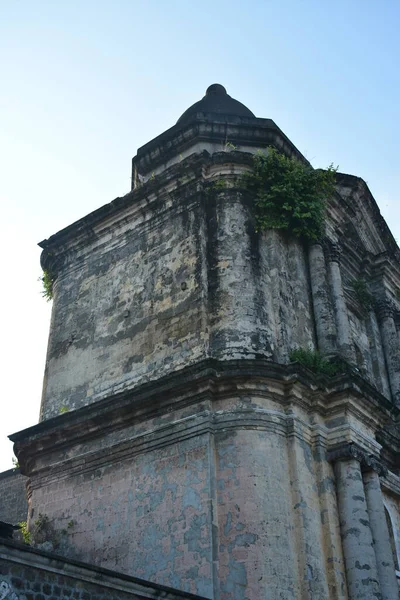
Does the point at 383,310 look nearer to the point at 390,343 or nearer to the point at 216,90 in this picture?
the point at 390,343

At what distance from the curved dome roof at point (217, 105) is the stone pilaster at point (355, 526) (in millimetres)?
8086

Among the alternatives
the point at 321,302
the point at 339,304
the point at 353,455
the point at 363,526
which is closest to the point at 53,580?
the point at 363,526

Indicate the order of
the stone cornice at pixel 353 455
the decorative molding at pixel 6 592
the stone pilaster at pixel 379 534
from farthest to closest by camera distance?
the stone cornice at pixel 353 455, the stone pilaster at pixel 379 534, the decorative molding at pixel 6 592

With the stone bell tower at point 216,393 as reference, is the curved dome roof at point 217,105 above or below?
above

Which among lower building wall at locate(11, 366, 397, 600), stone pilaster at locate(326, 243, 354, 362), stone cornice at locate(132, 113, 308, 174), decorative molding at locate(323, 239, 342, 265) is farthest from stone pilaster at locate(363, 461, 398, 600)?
stone cornice at locate(132, 113, 308, 174)

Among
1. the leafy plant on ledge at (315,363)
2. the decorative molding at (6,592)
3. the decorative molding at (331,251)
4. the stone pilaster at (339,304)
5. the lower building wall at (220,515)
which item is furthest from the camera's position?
the decorative molding at (331,251)

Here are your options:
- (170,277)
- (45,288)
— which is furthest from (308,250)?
(45,288)

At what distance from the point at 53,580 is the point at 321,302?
7403 mm

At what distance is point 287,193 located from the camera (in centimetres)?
1345

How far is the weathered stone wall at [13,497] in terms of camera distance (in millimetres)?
19141

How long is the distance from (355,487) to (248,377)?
2237mm

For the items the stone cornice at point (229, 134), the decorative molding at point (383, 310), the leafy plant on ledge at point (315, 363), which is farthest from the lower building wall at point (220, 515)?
the stone cornice at point (229, 134)

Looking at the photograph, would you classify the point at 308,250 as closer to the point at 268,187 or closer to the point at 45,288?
the point at 268,187

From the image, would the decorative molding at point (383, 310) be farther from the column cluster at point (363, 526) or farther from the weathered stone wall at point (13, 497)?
the weathered stone wall at point (13, 497)
